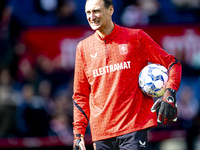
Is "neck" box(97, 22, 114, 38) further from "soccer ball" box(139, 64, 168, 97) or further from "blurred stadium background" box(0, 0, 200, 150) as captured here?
"blurred stadium background" box(0, 0, 200, 150)

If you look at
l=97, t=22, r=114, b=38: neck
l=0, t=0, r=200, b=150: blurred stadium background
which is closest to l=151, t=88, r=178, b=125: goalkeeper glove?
l=97, t=22, r=114, b=38: neck

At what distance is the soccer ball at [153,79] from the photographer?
381 cm

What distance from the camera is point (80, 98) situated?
4.14 meters

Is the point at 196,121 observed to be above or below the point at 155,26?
below

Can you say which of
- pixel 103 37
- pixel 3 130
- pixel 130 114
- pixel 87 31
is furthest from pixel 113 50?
pixel 87 31

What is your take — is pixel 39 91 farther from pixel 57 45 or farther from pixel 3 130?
pixel 57 45

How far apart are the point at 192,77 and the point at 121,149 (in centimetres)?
706

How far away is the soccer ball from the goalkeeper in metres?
0.07

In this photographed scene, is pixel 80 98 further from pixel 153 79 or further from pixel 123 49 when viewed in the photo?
pixel 153 79

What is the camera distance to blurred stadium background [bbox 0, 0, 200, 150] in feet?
26.4

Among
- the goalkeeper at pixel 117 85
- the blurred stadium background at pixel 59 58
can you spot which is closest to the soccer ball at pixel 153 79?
the goalkeeper at pixel 117 85

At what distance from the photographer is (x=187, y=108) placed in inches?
367

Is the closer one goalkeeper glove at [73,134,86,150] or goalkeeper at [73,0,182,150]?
goalkeeper at [73,0,182,150]

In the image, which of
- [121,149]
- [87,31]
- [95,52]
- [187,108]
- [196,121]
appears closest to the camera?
[121,149]
